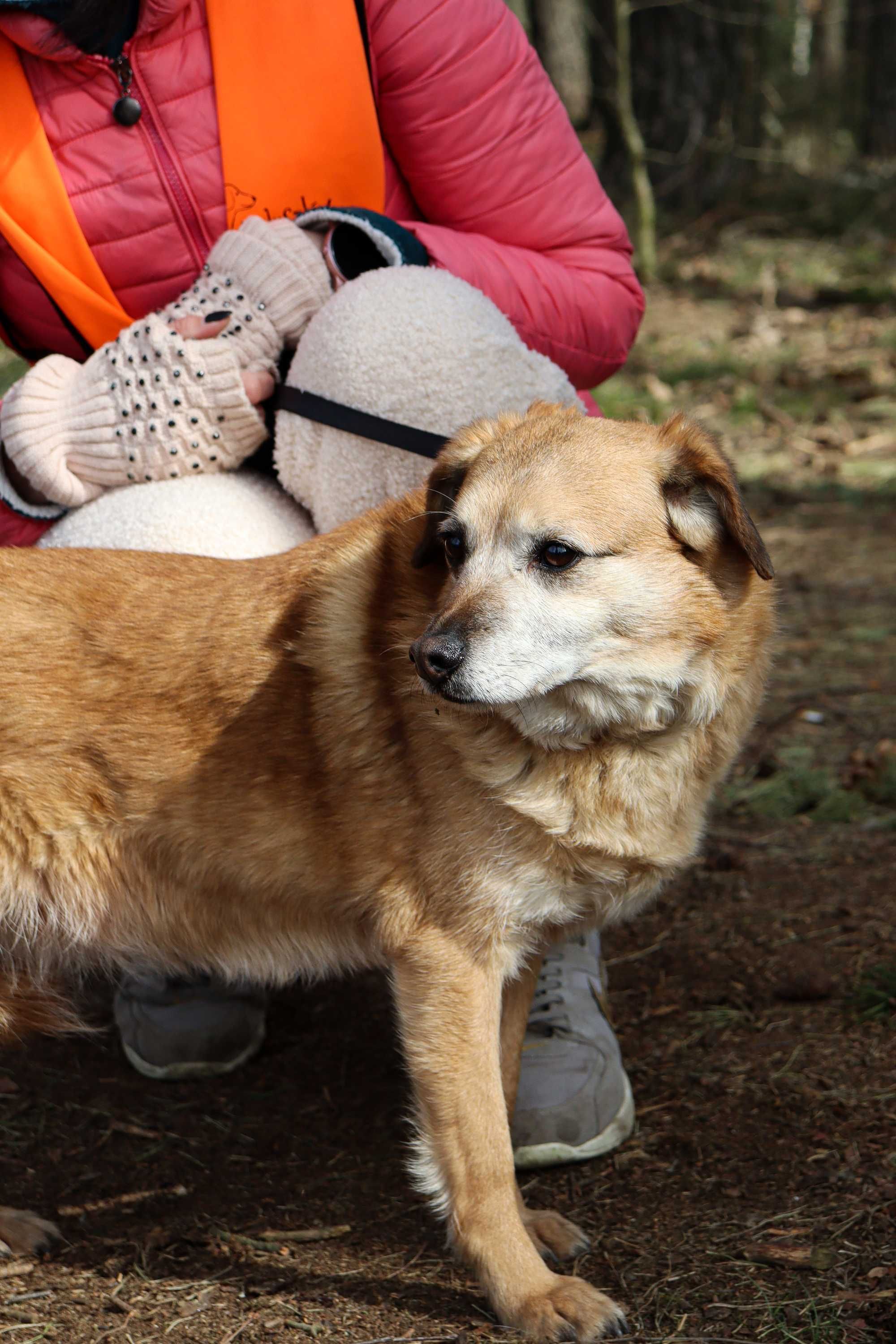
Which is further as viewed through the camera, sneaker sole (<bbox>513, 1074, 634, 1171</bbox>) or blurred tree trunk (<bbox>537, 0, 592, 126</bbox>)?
blurred tree trunk (<bbox>537, 0, 592, 126</bbox>)

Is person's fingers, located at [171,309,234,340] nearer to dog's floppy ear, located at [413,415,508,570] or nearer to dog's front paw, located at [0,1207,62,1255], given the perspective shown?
dog's floppy ear, located at [413,415,508,570]

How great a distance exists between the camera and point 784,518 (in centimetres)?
593

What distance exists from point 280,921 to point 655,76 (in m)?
8.57

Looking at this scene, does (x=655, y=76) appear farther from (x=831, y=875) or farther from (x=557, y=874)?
(x=557, y=874)

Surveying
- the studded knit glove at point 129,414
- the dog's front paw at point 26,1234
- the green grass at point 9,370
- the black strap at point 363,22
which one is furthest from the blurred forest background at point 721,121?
the dog's front paw at point 26,1234

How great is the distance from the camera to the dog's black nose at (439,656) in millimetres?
1923

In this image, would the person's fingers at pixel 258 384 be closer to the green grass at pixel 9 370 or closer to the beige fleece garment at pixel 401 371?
the beige fleece garment at pixel 401 371

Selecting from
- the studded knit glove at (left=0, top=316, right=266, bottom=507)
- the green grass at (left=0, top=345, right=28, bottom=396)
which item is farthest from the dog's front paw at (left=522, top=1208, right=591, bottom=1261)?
the green grass at (left=0, top=345, right=28, bottom=396)

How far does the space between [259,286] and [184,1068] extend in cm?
173

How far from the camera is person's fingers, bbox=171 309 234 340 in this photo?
2.64m

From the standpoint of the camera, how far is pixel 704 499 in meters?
2.09

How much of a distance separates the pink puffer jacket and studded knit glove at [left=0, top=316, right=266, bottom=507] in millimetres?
217

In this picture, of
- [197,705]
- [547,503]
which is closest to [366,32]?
[547,503]

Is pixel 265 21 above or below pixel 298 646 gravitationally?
above
